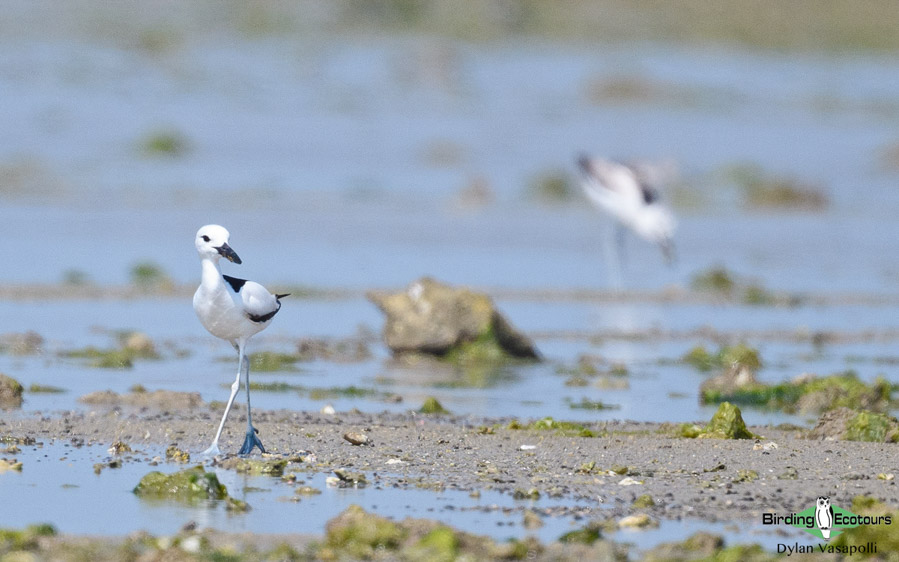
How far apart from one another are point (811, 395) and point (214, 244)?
3.98m

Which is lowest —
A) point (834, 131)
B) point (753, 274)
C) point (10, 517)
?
point (10, 517)

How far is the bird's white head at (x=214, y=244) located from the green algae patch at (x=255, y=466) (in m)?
0.94

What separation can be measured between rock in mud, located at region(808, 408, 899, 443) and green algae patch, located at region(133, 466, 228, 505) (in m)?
3.31

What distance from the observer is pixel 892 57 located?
49281mm

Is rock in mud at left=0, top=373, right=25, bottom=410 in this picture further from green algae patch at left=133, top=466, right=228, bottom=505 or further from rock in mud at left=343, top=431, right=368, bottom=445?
green algae patch at left=133, top=466, right=228, bottom=505

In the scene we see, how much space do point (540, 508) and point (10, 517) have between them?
2.05 metres

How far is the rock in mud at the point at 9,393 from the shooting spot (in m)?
8.08

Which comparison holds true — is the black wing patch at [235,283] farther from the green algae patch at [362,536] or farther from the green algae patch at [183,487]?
the green algae patch at [362,536]

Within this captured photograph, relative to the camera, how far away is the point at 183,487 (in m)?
6.10

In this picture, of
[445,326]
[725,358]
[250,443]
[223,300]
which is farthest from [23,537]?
[725,358]

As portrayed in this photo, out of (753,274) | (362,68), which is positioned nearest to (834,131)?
(362,68)

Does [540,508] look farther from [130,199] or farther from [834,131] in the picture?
[834,131]
